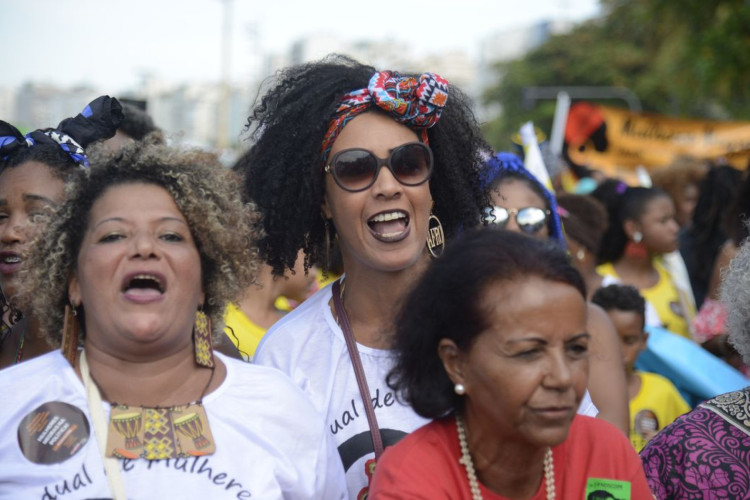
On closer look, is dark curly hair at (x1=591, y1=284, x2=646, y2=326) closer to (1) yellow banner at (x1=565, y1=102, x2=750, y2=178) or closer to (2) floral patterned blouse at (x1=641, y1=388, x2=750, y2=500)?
(2) floral patterned blouse at (x1=641, y1=388, x2=750, y2=500)

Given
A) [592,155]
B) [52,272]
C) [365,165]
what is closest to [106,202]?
[52,272]

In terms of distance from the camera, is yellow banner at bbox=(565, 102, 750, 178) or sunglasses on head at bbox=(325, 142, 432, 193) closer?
sunglasses on head at bbox=(325, 142, 432, 193)

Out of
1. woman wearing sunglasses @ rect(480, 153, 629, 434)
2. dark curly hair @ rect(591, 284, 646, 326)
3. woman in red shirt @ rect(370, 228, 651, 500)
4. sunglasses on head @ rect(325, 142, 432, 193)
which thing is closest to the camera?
woman in red shirt @ rect(370, 228, 651, 500)

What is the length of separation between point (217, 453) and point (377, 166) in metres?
1.15

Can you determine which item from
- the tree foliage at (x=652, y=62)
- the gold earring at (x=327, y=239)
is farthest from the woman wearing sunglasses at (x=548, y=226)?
the tree foliage at (x=652, y=62)

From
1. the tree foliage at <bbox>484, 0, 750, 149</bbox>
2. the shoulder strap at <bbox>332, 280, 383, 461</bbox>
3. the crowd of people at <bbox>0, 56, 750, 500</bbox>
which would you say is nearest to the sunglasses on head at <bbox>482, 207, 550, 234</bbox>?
the crowd of people at <bbox>0, 56, 750, 500</bbox>

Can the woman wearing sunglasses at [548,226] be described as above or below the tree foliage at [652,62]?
below

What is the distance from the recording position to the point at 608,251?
24.3 ft

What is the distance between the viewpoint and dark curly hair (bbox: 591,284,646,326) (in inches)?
219

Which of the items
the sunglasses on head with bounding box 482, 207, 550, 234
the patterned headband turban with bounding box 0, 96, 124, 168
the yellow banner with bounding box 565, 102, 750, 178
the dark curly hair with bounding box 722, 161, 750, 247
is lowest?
the sunglasses on head with bounding box 482, 207, 550, 234

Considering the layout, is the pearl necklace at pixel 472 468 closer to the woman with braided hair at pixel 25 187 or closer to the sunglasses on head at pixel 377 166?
the sunglasses on head at pixel 377 166

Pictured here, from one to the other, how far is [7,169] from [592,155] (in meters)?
12.9

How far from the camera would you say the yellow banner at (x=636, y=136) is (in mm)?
14617

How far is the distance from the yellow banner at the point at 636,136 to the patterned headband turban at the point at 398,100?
11534 millimetres
